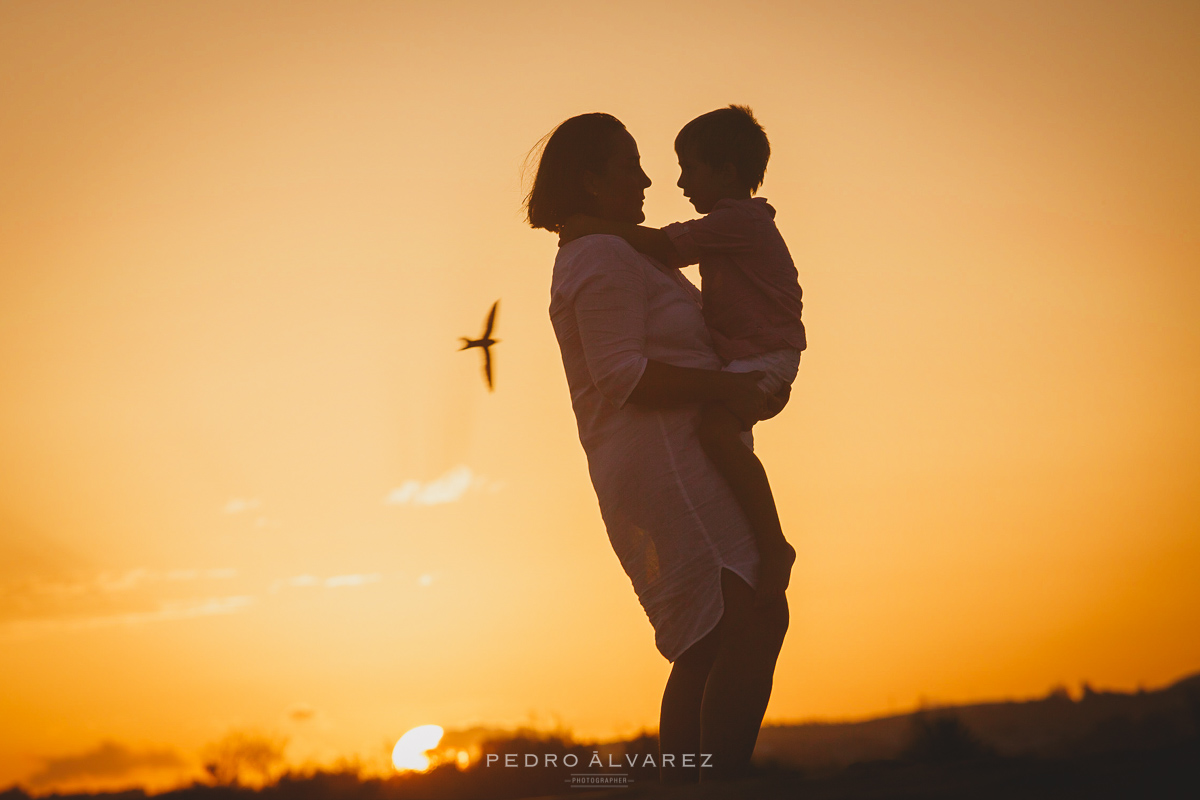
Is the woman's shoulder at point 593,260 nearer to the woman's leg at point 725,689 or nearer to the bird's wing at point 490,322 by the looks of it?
the woman's leg at point 725,689

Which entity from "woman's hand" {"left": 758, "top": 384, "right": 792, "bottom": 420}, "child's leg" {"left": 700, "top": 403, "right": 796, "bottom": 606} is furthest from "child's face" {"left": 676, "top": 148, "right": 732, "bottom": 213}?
"child's leg" {"left": 700, "top": 403, "right": 796, "bottom": 606}

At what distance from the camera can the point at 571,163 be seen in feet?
11.1

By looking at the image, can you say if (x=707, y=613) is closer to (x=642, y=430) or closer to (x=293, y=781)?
(x=642, y=430)

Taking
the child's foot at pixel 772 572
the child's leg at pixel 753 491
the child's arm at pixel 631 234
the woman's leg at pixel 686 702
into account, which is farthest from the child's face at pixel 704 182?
the woman's leg at pixel 686 702

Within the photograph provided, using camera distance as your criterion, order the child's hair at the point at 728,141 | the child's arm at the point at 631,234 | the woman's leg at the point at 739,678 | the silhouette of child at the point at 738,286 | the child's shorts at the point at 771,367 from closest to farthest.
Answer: the woman's leg at the point at 739,678, the silhouette of child at the point at 738,286, the child's shorts at the point at 771,367, the child's arm at the point at 631,234, the child's hair at the point at 728,141

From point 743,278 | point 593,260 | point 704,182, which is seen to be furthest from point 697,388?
point 704,182

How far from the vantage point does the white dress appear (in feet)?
9.47

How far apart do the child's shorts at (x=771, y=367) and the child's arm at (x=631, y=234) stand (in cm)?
51

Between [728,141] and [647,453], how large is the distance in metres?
1.45

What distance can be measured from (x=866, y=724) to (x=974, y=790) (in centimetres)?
690

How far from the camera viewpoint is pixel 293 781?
21.7 feet

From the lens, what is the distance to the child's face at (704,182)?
3750 millimetres

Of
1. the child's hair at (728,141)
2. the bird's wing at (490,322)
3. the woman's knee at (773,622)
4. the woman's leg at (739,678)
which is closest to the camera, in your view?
the woman's leg at (739,678)

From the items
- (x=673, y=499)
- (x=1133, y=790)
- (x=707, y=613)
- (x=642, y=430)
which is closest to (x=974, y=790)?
(x=1133, y=790)
